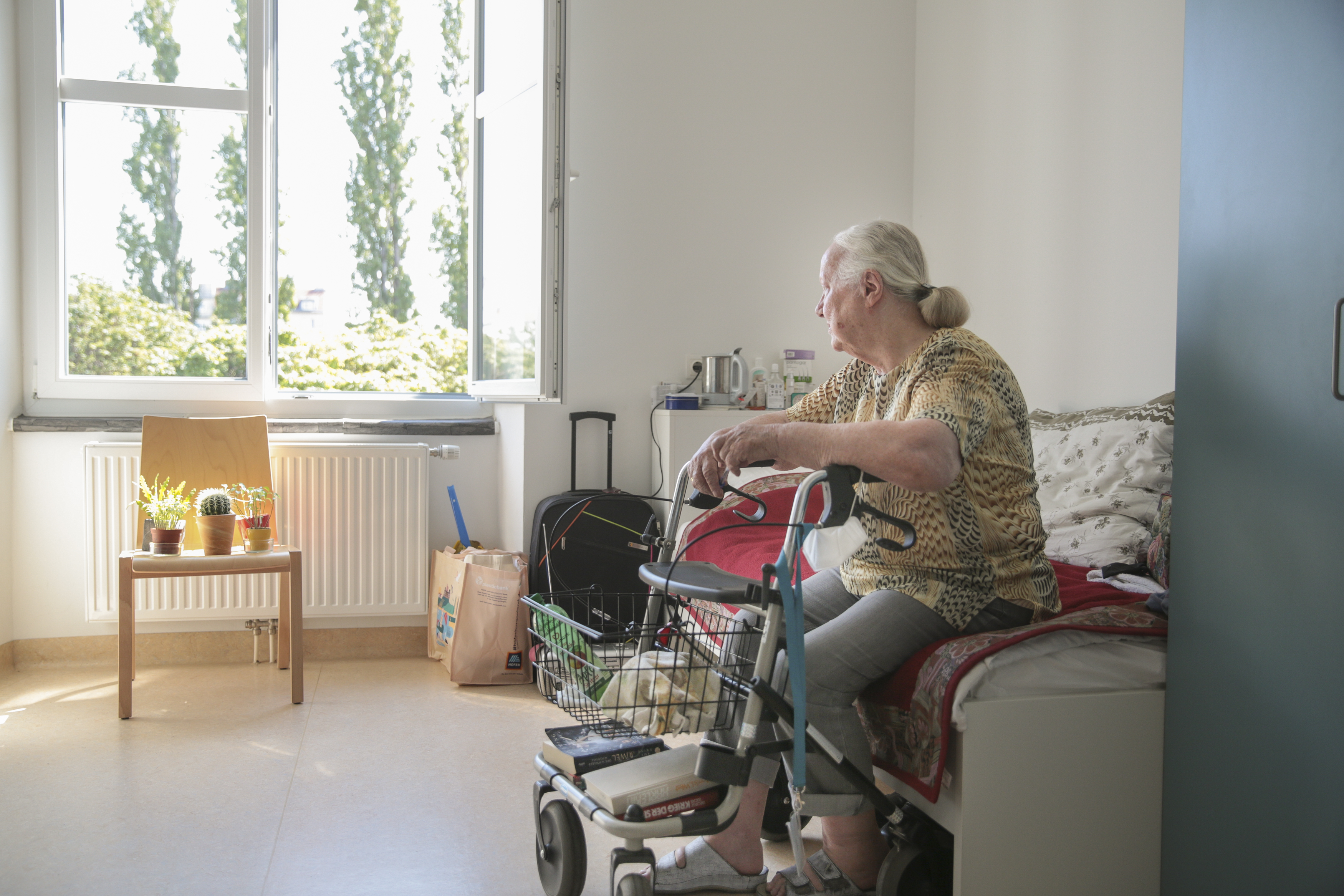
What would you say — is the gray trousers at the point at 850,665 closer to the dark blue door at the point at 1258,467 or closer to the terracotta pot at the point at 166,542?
the dark blue door at the point at 1258,467

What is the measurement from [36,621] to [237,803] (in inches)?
61.9

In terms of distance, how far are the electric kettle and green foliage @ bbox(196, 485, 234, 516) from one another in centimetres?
159

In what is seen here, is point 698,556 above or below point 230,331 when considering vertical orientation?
below

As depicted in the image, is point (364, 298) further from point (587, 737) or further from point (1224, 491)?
point (1224, 491)

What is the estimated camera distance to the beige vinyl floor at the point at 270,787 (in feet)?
5.83

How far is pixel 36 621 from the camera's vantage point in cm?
317

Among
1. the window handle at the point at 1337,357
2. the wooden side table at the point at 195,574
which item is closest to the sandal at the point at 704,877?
the window handle at the point at 1337,357

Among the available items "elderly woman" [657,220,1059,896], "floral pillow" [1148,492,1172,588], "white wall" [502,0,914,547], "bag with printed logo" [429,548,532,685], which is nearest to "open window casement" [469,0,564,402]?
"white wall" [502,0,914,547]

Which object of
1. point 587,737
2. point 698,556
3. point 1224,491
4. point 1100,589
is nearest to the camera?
point 1224,491

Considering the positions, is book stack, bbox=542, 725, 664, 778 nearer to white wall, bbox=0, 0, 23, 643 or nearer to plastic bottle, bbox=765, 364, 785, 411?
plastic bottle, bbox=765, 364, 785, 411

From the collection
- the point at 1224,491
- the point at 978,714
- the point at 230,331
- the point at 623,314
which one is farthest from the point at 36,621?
the point at 1224,491

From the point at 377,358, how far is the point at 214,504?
104 centimetres

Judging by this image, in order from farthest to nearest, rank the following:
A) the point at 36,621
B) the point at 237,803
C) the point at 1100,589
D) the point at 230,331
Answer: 1. the point at 230,331
2. the point at 36,621
3. the point at 237,803
4. the point at 1100,589

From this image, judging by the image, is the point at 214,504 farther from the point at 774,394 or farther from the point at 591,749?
the point at 774,394
